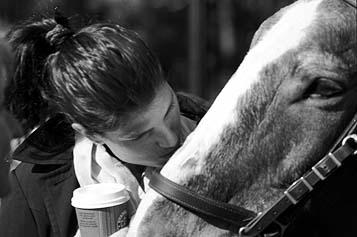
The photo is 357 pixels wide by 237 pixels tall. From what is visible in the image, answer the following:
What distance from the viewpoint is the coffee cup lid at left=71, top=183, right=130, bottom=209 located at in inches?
66.9

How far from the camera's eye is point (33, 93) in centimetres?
204

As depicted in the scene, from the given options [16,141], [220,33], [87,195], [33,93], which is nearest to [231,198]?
[87,195]

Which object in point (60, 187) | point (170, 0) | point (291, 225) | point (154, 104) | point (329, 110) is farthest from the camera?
point (170, 0)

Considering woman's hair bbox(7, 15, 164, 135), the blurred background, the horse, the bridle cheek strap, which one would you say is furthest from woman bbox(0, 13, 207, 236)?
the blurred background

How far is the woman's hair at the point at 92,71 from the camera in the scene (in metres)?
1.82

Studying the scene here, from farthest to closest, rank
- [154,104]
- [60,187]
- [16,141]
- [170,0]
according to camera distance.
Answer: [170,0] → [16,141] → [60,187] → [154,104]

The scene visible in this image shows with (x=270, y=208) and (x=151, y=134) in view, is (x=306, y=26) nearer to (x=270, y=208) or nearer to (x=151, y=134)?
(x=270, y=208)

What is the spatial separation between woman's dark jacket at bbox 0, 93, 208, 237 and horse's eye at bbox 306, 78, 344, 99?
63cm

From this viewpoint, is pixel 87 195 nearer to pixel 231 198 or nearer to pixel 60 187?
pixel 60 187

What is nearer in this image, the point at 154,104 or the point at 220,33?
the point at 154,104

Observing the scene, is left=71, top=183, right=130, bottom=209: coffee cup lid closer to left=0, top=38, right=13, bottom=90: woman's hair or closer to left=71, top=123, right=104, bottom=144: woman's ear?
left=71, top=123, right=104, bottom=144: woman's ear

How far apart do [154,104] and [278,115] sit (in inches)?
16.8

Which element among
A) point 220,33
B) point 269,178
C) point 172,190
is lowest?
point 220,33

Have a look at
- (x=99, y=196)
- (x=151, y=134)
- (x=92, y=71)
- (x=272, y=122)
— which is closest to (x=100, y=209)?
(x=99, y=196)
